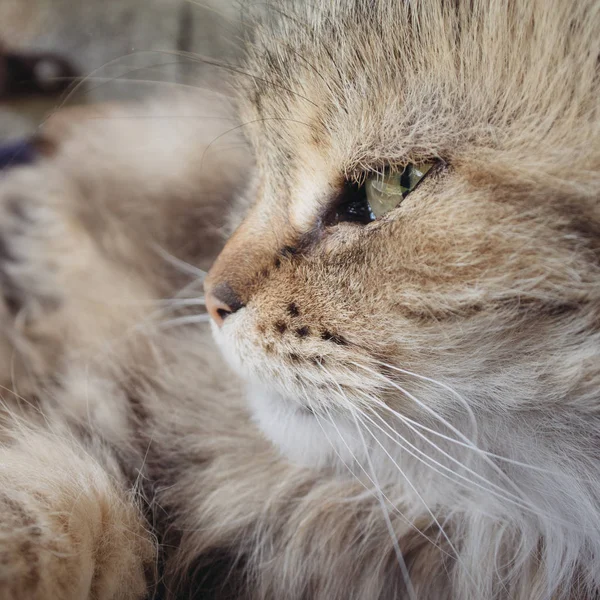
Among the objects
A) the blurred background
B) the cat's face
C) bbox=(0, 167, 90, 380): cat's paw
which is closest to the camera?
the cat's face

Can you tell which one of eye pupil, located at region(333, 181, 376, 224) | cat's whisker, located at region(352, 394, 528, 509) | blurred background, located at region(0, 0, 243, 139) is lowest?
cat's whisker, located at region(352, 394, 528, 509)

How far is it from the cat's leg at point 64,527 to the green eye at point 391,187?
1.60ft

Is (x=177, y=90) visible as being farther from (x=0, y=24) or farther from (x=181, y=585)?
(x=181, y=585)

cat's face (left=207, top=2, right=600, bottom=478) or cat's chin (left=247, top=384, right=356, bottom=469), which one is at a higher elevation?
cat's face (left=207, top=2, right=600, bottom=478)

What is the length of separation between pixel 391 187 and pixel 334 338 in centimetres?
→ 18

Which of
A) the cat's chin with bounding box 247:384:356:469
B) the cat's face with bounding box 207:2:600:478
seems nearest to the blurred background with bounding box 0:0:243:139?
the cat's face with bounding box 207:2:600:478

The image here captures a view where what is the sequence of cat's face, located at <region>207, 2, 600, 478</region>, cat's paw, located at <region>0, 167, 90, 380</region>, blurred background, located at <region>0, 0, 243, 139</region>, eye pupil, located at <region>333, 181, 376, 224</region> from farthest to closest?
blurred background, located at <region>0, 0, 243, 139</region> → cat's paw, located at <region>0, 167, 90, 380</region> → eye pupil, located at <region>333, 181, 376, 224</region> → cat's face, located at <region>207, 2, 600, 478</region>

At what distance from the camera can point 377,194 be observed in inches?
27.8

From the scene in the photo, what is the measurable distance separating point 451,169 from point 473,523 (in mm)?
474

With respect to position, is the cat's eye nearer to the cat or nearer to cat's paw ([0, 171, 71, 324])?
the cat

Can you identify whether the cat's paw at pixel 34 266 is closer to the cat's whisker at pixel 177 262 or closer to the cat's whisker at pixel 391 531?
the cat's whisker at pixel 177 262

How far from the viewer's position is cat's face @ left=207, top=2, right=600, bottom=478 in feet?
1.94

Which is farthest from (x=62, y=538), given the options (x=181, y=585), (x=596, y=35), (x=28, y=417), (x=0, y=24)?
(x=0, y=24)

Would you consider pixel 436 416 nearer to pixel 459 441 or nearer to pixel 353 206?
pixel 459 441
